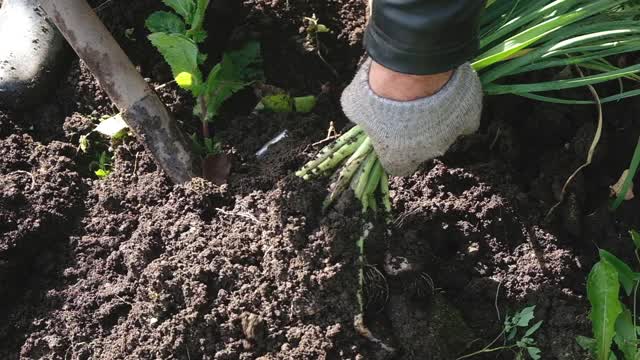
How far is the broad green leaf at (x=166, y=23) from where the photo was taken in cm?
184

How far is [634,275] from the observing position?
1.60 m

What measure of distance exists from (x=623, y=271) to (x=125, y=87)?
127 cm

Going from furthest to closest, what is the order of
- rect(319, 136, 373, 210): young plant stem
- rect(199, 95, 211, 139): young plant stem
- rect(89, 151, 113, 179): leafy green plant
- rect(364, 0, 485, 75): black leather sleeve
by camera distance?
rect(89, 151, 113, 179): leafy green plant
rect(199, 95, 211, 139): young plant stem
rect(319, 136, 373, 210): young plant stem
rect(364, 0, 485, 75): black leather sleeve

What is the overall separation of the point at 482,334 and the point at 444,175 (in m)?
0.40

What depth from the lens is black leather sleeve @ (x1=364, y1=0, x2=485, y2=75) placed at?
1169 mm

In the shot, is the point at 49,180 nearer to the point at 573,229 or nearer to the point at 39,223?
the point at 39,223

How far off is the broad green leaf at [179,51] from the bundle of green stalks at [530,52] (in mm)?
391

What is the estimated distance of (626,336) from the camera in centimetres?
156

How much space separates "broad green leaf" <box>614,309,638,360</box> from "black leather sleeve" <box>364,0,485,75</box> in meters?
0.73

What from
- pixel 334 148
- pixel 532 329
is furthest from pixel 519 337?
pixel 334 148

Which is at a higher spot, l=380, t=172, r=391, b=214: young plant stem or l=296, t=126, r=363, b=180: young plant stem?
l=296, t=126, r=363, b=180: young plant stem

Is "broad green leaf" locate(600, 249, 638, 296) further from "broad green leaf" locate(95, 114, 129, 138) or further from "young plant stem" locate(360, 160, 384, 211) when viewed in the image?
"broad green leaf" locate(95, 114, 129, 138)

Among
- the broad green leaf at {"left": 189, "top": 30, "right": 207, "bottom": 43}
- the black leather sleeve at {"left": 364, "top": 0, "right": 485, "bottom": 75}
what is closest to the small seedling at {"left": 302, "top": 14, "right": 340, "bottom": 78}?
the broad green leaf at {"left": 189, "top": 30, "right": 207, "bottom": 43}

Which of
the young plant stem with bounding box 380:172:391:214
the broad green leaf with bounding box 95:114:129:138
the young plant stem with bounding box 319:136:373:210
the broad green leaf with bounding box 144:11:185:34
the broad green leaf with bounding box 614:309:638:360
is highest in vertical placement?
the broad green leaf with bounding box 144:11:185:34
